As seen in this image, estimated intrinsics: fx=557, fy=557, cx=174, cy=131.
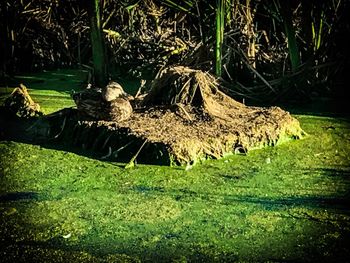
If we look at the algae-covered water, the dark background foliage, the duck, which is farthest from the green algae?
the dark background foliage

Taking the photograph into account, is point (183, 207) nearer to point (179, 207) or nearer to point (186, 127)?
point (179, 207)

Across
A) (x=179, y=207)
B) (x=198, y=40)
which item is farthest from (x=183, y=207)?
(x=198, y=40)

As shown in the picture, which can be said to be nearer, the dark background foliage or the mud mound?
the mud mound

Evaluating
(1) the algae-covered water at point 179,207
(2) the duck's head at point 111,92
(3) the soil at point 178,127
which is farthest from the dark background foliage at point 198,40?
(1) the algae-covered water at point 179,207

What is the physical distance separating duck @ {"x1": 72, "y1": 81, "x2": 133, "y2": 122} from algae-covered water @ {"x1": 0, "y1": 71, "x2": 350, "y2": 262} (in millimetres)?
329

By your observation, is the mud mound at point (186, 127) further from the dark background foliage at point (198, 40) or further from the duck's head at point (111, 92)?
the dark background foliage at point (198, 40)

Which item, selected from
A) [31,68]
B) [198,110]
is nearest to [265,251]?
[198,110]

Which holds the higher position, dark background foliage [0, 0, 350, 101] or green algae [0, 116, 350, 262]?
dark background foliage [0, 0, 350, 101]

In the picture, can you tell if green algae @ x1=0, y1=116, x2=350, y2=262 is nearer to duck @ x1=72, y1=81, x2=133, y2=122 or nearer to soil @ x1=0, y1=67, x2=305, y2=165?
soil @ x1=0, y1=67, x2=305, y2=165

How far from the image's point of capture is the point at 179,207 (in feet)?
7.11

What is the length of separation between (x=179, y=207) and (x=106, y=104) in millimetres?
1116

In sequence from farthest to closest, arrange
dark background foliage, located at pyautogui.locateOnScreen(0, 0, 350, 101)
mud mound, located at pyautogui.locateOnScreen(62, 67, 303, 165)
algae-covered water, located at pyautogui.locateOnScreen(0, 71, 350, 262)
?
1. dark background foliage, located at pyautogui.locateOnScreen(0, 0, 350, 101)
2. mud mound, located at pyautogui.locateOnScreen(62, 67, 303, 165)
3. algae-covered water, located at pyautogui.locateOnScreen(0, 71, 350, 262)

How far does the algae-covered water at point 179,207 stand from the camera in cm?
183

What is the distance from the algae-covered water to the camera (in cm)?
183
